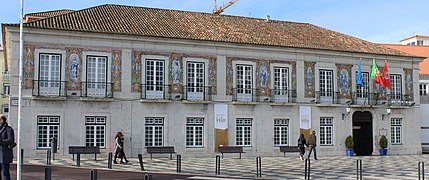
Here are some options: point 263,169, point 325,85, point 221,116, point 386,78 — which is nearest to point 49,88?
point 221,116

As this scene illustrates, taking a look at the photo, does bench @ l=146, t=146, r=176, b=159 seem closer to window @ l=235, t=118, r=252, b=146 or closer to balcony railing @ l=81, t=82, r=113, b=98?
balcony railing @ l=81, t=82, r=113, b=98

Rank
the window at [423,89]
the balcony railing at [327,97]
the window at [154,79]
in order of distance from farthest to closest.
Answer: the window at [423,89]
the balcony railing at [327,97]
the window at [154,79]

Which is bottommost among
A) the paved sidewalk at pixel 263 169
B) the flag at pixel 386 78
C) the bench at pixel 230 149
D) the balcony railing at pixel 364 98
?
the paved sidewalk at pixel 263 169

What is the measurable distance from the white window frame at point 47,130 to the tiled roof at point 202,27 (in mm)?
4117

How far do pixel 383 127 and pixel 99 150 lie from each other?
55.5ft

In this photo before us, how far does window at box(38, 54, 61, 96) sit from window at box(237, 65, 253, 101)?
9136 millimetres

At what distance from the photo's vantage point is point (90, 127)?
24.8 meters

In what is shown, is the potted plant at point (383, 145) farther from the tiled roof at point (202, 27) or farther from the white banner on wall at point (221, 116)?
the white banner on wall at point (221, 116)

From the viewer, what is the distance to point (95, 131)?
81.7 ft

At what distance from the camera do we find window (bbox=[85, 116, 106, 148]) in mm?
24766

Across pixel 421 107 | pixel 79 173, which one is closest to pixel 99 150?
pixel 79 173

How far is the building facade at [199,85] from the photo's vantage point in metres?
24.2

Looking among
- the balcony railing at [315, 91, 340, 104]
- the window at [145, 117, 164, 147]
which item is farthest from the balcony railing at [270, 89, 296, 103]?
the window at [145, 117, 164, 147]

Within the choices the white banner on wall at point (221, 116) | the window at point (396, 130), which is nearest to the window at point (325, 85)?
the window at point (396, 130)
